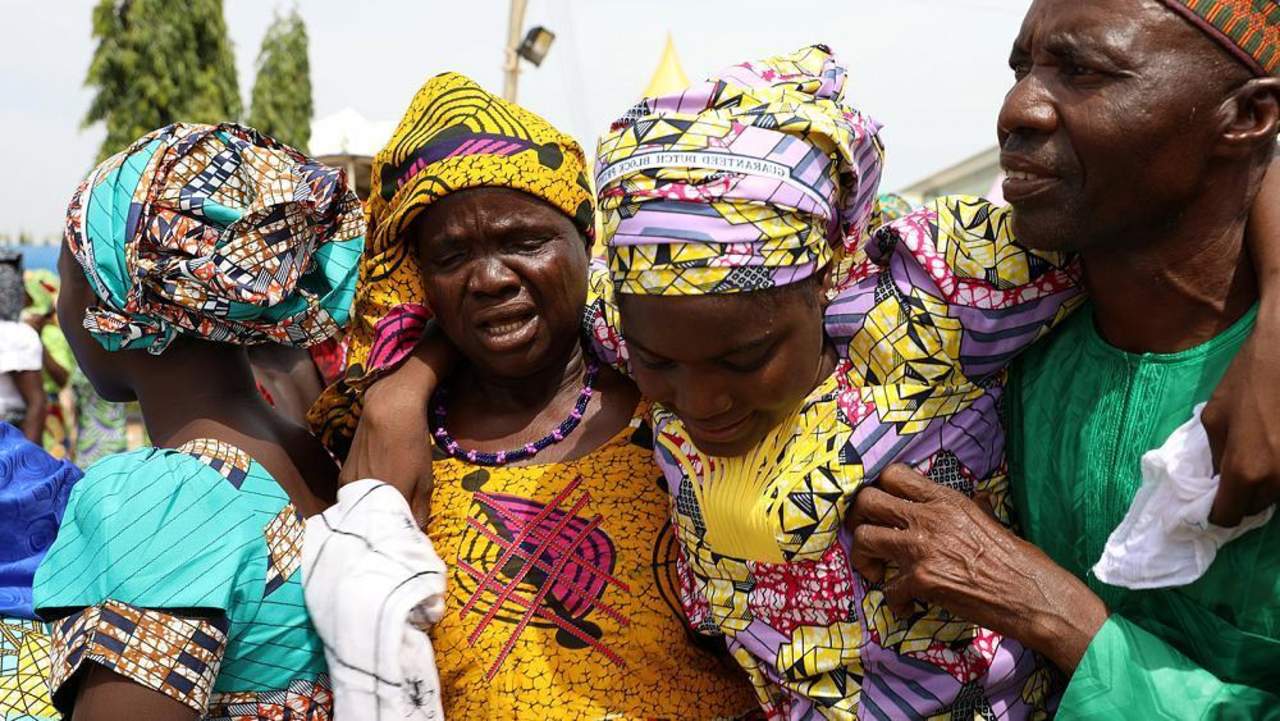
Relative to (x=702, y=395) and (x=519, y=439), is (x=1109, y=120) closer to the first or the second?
(x=702, y=395)

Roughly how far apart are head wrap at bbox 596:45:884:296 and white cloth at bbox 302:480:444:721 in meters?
0.65

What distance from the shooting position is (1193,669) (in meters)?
1.95

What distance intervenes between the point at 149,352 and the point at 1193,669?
215 cm

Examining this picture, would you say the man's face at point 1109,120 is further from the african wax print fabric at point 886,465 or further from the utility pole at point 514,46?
the utility pole at point 514,46

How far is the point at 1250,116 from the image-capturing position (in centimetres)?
183

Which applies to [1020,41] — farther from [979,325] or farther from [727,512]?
[727,512]

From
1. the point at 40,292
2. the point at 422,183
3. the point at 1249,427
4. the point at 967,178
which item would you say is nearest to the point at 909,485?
the point at 1249,427

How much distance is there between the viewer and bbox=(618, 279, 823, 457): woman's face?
6.61 feet

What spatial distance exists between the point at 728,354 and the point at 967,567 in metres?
0.57

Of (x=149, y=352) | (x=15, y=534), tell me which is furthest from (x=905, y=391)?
(x=15, y=534)

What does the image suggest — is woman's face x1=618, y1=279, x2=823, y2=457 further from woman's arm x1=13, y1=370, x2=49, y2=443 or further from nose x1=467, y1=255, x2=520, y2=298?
woman's arm x1=13, y1=370, x2=49, y2=443

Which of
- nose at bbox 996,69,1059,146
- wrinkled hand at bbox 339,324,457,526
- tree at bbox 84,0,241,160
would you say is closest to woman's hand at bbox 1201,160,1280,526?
nose at bbox 996,69,1059,146

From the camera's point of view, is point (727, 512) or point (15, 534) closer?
point (727, 512)

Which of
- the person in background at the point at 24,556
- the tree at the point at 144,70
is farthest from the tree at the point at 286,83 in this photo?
the person in background at the point at 24,556
